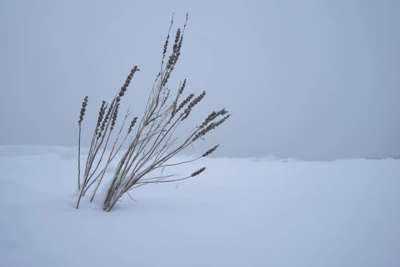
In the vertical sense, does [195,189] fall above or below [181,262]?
above

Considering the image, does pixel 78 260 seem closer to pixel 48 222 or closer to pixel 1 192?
pixel 48 222

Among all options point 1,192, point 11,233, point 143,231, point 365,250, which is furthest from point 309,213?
point 1,192

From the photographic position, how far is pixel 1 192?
1049 millimetres

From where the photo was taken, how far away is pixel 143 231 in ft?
2.64

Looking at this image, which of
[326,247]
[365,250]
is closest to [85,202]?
[326,247]

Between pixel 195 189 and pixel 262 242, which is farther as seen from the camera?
pixel 195 189

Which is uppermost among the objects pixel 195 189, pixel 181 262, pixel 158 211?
pixel 195 189

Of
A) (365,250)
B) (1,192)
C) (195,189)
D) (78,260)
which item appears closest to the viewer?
(78,260)

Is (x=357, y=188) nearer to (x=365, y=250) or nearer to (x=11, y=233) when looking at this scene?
(x=365, y=250)

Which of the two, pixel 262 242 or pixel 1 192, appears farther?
pixel 1 192

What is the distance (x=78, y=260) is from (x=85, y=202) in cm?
53

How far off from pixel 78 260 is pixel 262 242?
48cm

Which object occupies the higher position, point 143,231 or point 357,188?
point 357,188

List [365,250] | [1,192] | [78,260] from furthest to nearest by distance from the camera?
1. [1,192]
2. [365,250]
3. [78,260]
